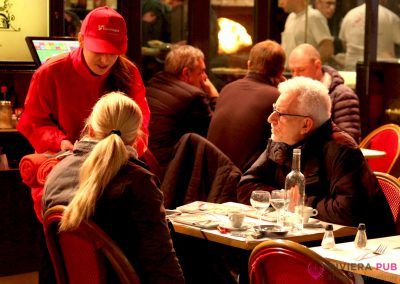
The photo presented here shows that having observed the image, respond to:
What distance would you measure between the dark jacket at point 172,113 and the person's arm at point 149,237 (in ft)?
9.37

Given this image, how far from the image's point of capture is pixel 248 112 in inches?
232

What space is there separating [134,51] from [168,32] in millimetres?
692

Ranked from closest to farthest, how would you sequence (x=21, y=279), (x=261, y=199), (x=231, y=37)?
(x=261, y=199) → (x=21, y=279) → (x=231, y=37)

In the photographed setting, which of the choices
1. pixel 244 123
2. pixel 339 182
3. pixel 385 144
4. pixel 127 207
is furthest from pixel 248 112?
pixel 127 207

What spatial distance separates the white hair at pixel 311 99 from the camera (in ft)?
14.1

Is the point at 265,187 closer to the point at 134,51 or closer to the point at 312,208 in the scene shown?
the point at 312,208

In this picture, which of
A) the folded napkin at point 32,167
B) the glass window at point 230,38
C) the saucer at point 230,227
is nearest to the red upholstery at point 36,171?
the folded napkin at point 32,167

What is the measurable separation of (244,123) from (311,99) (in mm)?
1578

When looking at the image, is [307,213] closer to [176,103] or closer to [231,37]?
[176,103]

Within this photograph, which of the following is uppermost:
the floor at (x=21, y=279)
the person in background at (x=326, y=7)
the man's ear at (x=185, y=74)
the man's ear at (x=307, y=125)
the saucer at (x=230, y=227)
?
the person in background at (x=326, y=7)

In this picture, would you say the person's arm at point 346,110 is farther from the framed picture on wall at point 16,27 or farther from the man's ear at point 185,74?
the framed picture on wall at point 16,27

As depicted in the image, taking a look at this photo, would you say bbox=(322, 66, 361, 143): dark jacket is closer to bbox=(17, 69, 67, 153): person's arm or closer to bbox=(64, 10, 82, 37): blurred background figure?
bbox=(64, 10, 82, 37): blurred background figure

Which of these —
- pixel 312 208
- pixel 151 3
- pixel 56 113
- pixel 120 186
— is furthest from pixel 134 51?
pixel 120 186

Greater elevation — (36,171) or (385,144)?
(36,171)
